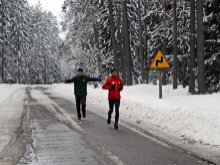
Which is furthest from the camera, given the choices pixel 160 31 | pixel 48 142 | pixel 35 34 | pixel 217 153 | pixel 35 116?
pixel 35 34

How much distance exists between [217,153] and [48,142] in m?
3.95

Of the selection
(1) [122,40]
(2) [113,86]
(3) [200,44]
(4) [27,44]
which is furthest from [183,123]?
(4) [27,44]

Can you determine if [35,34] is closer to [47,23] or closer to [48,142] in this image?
[47,23]

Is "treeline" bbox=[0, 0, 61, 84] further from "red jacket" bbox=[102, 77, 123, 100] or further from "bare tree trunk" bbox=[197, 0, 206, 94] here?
"red jacket" bbox=[102, 77, 123, 100]

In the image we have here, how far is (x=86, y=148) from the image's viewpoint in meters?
8.91

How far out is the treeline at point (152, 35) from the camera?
22.3 meters

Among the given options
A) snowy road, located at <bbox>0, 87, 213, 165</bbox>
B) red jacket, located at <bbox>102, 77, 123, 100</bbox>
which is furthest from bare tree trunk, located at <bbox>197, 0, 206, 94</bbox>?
snowy road, located at <bbox>0, 87, 213, 165</bbox>

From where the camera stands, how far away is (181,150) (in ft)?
28.3

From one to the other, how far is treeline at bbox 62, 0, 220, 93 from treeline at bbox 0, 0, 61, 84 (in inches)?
462

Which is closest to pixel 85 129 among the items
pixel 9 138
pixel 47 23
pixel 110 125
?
pixel 110 125

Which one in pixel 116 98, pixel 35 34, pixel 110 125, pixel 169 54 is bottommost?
pixel 110 125

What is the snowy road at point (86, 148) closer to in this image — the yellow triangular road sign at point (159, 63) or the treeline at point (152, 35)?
the yellow triangular road sign at point (159, 63)

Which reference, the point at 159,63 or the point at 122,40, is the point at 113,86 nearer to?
the point at 159,63

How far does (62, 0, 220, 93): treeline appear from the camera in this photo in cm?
2233
